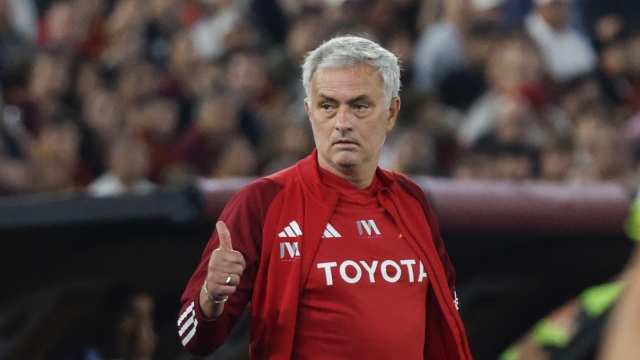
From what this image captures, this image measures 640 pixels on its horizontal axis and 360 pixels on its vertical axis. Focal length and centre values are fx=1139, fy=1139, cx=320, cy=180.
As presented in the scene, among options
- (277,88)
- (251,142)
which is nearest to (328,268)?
(251,142)

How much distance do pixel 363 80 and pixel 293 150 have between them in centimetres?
397

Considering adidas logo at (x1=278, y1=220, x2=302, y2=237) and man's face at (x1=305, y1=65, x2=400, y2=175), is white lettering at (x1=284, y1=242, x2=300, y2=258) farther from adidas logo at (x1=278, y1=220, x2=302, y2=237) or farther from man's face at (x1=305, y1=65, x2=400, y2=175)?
man's face at (x1=305, y1=65, x2=400, y2=175)

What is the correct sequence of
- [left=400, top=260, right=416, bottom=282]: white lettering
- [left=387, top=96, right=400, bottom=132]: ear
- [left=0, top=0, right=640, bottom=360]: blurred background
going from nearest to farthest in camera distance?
[left=400, top=260, right=416, bottom=282]: white lettering → [left=387, top=96, right=400, bottom=132]: ear → [left=0, top=0, right=640, bottom=360]: blurred background

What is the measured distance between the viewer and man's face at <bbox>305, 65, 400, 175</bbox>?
137 inches

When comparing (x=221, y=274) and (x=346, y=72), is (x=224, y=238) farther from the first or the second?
(x=346, y=72)

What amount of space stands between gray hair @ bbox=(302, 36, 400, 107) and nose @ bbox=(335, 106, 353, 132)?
0.13 meters

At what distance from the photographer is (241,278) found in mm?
3320

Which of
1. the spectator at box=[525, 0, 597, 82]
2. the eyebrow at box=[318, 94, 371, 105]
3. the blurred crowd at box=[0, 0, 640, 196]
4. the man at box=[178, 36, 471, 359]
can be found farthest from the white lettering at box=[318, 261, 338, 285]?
the spectator at box=[525, 0, 597, 82]

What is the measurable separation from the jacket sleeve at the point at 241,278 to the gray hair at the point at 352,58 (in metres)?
0.40

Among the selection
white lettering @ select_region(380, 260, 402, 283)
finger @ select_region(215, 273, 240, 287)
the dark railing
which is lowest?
the dark railing

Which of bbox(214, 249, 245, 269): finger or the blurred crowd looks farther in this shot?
the blurred crowd

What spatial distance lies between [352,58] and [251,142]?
446 cm

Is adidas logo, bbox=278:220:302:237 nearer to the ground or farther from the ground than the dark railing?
farther from the ground

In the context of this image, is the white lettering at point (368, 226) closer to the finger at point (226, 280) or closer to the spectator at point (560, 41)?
the finger at point (226, 280)
